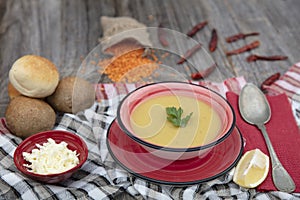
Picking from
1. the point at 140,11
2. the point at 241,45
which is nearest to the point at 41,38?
the point at 140,11

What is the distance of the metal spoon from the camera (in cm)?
163

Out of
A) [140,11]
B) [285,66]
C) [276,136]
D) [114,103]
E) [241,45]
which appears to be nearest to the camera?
[276,136]

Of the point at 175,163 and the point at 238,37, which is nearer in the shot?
the point at 175,163

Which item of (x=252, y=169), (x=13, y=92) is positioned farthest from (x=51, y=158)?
(x=252, y=169)

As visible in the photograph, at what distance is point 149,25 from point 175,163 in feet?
4.64

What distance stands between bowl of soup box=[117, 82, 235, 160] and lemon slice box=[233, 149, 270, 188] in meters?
0.13

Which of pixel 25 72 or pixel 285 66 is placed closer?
pixel 25 72

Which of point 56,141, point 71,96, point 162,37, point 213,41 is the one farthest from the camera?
point 213,41

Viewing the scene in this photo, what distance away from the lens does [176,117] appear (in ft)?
5.53

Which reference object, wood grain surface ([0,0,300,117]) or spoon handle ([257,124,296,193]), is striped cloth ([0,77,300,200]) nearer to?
spoon handle ([257,124,296,193])

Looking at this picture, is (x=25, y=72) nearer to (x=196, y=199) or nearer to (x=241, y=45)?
(x=196, y=199)

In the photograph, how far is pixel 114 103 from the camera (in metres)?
2.00

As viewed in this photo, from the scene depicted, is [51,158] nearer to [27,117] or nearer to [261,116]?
[27,117]

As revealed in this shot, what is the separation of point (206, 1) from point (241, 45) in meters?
0.63
